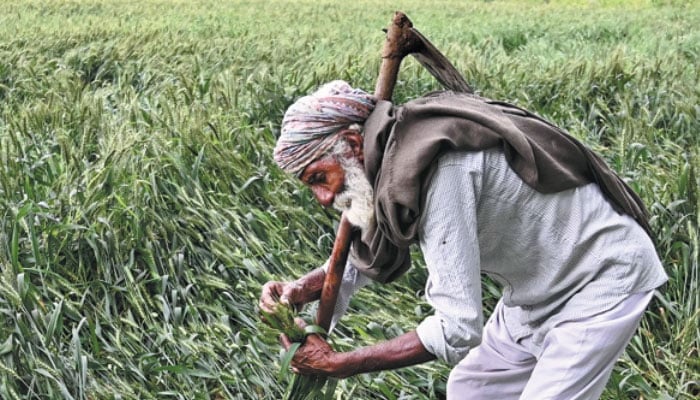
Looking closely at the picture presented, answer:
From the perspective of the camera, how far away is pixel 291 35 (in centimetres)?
792

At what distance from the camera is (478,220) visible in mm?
1784

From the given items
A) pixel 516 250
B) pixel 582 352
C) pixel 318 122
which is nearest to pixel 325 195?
pixel 318 122

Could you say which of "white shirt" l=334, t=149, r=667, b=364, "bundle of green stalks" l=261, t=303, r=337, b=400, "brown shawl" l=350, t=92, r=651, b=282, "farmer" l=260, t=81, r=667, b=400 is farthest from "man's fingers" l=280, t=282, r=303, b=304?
"white shirt" l=334, t=149, r=667, b=364

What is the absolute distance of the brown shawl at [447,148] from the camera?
5.57 feet

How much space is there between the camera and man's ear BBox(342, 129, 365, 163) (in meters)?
1.80

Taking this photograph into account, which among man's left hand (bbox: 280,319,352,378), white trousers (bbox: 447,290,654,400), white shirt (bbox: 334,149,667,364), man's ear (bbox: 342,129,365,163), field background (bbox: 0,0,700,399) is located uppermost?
man's ear (bbox: 342,129,365,163)

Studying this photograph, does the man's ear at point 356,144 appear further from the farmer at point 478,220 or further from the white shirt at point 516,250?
the white shirt at point 516,250

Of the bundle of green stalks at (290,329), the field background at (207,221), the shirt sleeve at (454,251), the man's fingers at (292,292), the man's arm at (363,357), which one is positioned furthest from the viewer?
the field background at (207,221)

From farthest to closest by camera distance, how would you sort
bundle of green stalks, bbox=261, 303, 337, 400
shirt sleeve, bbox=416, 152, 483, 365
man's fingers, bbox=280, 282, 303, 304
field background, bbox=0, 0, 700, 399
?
field background, bbox=0, 0, 700, 399, man's fingers, bbox=280, 282, 303, 304, bundle of green stalks, bbox=261, 303, 337, 400, shirt sleeve, bbox=416, 152, 483, 365

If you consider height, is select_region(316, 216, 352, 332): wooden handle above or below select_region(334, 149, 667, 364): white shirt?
below

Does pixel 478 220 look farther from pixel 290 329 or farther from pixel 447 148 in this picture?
pixel 290 329

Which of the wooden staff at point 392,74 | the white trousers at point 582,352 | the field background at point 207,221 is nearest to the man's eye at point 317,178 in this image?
the wooden staff at point 392,74

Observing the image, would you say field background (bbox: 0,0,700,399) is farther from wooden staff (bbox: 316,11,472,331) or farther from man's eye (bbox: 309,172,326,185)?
man's eye (bbox: 309,172,326,185)

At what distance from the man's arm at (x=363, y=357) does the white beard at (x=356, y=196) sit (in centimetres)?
25
